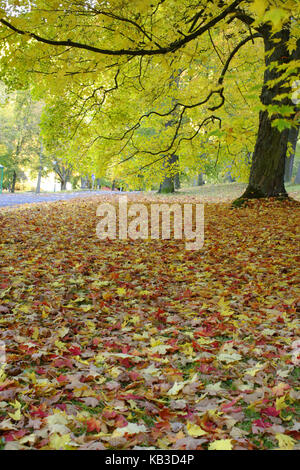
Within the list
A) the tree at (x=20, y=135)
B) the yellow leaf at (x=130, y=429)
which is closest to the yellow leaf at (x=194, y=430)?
the yellow leaf at (x=130, y=429)

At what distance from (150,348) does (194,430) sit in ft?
3.99

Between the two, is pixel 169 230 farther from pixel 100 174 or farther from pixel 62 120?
pixel 62 120

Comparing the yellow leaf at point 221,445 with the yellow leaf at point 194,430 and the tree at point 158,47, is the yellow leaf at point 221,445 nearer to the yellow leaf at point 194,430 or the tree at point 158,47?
the yellow leaf at point 194,430

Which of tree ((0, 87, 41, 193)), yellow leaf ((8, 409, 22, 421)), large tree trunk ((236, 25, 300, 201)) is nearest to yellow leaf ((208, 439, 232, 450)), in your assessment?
yellow leaf ((8, 409, 22, 421))

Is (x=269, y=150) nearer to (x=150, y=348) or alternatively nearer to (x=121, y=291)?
(x=121, y=291)

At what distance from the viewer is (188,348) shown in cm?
337

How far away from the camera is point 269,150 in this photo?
9.98 meters

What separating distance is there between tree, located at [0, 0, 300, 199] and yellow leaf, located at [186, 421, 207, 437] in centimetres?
267

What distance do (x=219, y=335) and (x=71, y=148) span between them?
267 inches

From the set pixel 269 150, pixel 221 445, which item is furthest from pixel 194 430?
pixel 269 150

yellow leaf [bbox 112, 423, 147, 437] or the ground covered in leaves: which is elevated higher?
the ground covered in leaves

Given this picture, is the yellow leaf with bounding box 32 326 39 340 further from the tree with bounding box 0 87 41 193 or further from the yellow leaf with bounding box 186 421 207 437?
the tree with bounding box 0 87 41 193

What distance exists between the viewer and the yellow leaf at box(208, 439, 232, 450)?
2123mm

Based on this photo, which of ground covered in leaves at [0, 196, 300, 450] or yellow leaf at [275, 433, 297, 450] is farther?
ground covered in leaves at [0, 196, 300, 450]
